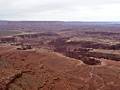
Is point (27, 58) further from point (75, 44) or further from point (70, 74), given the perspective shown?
point (75, 44)

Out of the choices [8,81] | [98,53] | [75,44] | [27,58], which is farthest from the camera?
[75,44]

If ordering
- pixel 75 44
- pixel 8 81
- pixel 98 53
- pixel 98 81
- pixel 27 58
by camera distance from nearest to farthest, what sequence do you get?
pixel 8 81 < pixel 98 81 < pixel 27 58 < pixel 98 53 < pixel 75 44

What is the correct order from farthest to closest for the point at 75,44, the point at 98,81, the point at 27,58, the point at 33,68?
the point at 75,44
the point at 27,58
the point at 33,68
the point at 98,81

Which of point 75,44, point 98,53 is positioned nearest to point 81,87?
point 98,53

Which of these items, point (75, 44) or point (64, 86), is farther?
point (75, 44)

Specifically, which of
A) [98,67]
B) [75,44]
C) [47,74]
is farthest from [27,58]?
[75,44]

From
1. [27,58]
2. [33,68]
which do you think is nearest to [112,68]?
[33,68]

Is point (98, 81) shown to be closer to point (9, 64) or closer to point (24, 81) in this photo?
point (24, 81)

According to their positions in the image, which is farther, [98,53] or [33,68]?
[98,53]

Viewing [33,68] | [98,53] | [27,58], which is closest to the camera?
[33,68]
